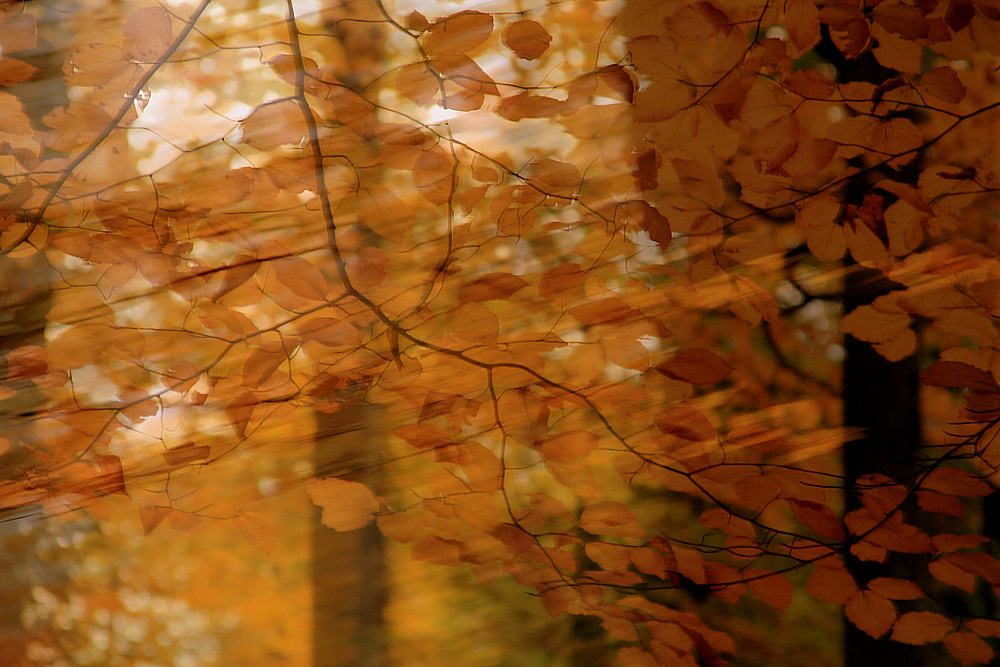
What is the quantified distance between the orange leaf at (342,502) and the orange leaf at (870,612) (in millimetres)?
582

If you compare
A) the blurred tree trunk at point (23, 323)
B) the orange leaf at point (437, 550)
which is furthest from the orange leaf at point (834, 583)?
the blurred tree trunk at point (23, 323)

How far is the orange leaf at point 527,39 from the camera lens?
83 centimetres

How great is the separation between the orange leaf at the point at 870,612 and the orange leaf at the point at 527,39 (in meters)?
0.75

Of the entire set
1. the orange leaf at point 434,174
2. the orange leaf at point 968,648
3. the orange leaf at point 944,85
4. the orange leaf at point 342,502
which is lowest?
the orange leaf at point 968,648

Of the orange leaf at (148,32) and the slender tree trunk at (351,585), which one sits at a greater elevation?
the orange leaf at (148,32)

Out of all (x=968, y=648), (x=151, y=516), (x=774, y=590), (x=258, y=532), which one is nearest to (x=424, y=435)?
(x=258, y=532)

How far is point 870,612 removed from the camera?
842 mm

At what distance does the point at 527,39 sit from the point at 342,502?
0.59 m

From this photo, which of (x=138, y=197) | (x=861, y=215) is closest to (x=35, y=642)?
(x=138, y=197)

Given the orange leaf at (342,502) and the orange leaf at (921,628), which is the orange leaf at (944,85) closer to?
the orange leaf at (921,628)

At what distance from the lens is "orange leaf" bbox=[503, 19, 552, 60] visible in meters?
0.83

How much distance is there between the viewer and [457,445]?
849 millimetres

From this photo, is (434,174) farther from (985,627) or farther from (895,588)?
(985,627)

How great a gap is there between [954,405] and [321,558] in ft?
2.52
